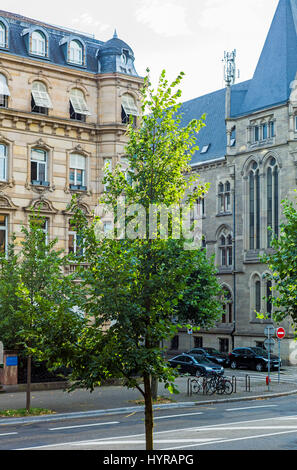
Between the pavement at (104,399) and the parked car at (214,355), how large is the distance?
10.5 meters

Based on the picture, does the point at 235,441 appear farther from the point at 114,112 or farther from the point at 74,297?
the point at 114,112

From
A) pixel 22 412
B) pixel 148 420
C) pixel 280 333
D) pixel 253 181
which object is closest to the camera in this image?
pixel 148 420

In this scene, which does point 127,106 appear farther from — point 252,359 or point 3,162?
point 252,359

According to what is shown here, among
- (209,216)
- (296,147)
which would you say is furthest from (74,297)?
(209,216)

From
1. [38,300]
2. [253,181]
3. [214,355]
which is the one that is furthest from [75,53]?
[38,300]

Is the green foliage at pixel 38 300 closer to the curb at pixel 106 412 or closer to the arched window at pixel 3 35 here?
the curb at pixel 106 412

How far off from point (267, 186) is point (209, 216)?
9.07 m

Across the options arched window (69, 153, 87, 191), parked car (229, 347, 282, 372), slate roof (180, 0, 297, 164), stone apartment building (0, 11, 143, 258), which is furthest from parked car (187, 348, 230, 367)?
slate roof (180, 0, 297, 164)

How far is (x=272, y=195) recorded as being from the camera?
52.3 m

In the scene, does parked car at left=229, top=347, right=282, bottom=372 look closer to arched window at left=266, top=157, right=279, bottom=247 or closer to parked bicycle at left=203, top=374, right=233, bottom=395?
arched window at left=266, top=157, right=279, bottom=247

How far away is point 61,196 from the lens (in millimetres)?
35281

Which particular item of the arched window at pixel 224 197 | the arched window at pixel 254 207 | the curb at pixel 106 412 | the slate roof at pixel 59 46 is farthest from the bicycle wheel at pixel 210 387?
the arched window at pixel 224 197

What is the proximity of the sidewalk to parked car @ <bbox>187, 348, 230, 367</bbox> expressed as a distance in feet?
38.2

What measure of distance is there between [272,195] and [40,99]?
78.0 feet
